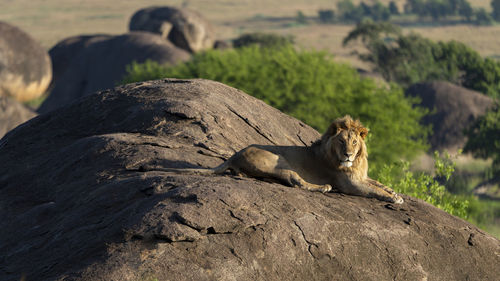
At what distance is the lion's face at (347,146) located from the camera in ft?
27.3

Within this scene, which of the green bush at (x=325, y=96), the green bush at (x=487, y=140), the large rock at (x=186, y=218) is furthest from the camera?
the green bush at (x=487, y=140)

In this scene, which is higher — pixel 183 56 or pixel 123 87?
pixel 123 87

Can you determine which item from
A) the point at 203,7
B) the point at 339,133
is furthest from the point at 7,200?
the point at 203,7

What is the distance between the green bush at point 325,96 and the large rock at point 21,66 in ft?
61.5

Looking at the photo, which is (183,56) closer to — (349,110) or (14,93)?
(14,93)

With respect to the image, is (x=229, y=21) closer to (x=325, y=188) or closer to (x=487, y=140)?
(x=487, y=140)

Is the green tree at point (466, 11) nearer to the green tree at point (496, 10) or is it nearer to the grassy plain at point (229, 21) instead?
the green tree at point (496, 10)

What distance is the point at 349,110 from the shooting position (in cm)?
2402

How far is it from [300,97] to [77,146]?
15.2 metres

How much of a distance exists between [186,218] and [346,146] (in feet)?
7.34

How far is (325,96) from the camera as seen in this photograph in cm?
2414

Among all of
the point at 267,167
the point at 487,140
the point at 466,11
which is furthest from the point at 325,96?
the point at 466,11

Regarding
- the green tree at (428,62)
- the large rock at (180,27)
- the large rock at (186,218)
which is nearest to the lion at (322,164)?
the large rock at (186,218)

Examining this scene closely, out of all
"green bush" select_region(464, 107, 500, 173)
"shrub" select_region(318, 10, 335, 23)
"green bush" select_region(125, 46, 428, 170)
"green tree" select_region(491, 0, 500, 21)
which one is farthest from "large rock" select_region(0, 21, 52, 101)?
"green tree" select_region(491, 0, 500, 21)
